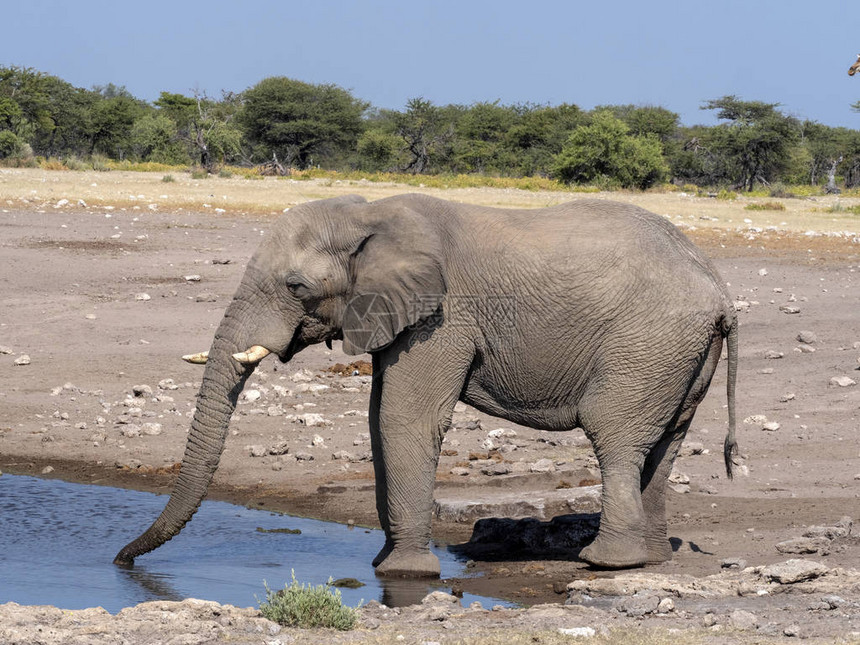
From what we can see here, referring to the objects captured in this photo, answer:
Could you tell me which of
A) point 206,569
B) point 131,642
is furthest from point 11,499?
point 131,642

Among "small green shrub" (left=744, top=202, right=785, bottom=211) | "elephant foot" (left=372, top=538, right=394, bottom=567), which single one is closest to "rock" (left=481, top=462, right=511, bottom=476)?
"elephant foot" (left=372, top=538, right=394, bottom=567)

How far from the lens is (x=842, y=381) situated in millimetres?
11812

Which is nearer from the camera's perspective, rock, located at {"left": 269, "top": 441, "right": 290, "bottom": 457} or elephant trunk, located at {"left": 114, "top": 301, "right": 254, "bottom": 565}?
elephant trunk, located at {"left": 114, "top": 301, "right": 254, "bottom": 565}

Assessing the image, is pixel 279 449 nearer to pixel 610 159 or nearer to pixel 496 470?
pixel 496 470

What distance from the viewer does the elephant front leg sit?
7.19 metres

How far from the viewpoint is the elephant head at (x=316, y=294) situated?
708 centimetres

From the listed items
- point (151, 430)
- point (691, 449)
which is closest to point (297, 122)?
point (151, 430)

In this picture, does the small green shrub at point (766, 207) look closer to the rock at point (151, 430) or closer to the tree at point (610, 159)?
the tree at point (610, 159)

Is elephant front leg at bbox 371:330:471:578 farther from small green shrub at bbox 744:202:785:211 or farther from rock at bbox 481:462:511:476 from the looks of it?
small green shrub at bbox 744:202:785:211

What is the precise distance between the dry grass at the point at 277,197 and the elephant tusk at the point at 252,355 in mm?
17623

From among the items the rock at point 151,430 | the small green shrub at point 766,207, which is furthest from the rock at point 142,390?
the small green shrub at point 766,207

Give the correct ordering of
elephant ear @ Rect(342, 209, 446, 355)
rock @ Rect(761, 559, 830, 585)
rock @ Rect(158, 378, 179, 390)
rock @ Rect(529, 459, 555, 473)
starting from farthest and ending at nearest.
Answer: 1. rock @ Rect(158, 378, 179, 390)
2. rock @ Rect(529, 459, 555, 473)
3. elephant ear @ Rect(342, 209, 446, 355)
4. rock @ Rect(761, 559, 830, 585)

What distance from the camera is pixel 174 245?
65.1 ft

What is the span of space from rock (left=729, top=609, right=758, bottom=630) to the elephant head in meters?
2.38
